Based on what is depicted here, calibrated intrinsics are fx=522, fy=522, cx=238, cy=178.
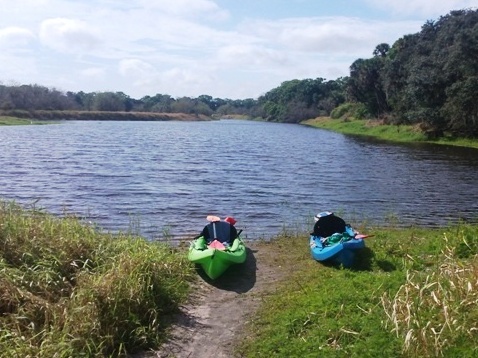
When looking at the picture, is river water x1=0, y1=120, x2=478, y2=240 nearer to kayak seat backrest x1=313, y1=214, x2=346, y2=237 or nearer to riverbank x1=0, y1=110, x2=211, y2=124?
kayak seat backrest x1=313, y1=214, x2=346, y2=237

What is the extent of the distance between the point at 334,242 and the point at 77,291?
19.3 feet

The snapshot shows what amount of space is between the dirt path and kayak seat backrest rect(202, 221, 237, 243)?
77 cm

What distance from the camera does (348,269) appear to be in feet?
34.0

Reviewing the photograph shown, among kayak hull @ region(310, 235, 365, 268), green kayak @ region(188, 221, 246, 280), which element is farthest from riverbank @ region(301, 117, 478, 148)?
green kayak @ region(188, 221, 246, 280)

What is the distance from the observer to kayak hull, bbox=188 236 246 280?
10156 mm

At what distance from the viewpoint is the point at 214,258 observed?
10.2m

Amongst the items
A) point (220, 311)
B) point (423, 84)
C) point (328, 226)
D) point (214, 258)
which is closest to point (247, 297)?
point (220, 311)

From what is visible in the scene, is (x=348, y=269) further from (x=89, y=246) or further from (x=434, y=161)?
(x=434, y=161)

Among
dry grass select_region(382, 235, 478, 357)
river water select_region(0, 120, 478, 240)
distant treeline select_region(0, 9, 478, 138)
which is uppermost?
distant treeline select_region(0, 9, 478, 138)

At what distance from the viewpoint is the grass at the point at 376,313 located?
599 centimetres

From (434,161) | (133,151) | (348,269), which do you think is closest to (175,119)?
(133,151)

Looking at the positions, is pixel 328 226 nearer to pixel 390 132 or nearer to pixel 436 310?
pixel 436 310

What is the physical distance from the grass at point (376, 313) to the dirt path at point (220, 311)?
306mm

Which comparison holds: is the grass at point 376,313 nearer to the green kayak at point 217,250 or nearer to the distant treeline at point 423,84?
the green kayak at point 217,250
